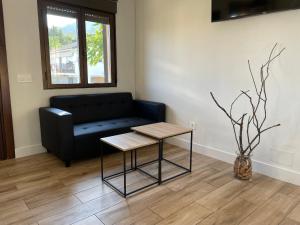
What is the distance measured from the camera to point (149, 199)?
2.16m

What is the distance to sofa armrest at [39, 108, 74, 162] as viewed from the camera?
8.83 feet

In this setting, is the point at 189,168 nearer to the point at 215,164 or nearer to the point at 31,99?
the point at 215,164

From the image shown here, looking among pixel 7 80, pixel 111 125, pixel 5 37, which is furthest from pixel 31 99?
pixel 111 125

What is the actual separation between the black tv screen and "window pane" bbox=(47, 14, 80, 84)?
208cm

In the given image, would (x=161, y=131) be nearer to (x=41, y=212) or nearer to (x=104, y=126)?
(x=104, y=126)

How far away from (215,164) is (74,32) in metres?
2.81

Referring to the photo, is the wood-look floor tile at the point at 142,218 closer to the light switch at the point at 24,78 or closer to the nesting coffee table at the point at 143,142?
the nesting coffee table at the point at 143,142

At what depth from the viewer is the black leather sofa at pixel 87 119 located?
9.07 ft

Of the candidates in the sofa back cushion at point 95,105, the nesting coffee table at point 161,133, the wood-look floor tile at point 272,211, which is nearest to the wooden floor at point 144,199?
the wood-look floor tile at point 272,211

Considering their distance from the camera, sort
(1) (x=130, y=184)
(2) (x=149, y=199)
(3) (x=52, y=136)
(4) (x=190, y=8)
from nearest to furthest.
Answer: (2) (x=149, y=199), (1) (x=130, y=184), (3) (x=52, y=136), (4) (x=190, y=8)

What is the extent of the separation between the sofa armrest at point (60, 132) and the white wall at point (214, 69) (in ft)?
5.42

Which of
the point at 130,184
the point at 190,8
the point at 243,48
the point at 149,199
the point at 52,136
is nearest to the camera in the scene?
the point at 149,199

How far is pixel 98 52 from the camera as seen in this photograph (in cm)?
381

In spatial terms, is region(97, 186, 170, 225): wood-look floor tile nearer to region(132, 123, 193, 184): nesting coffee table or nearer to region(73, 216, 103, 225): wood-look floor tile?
region(73, 216, 103, 225): wood-look floor tile
